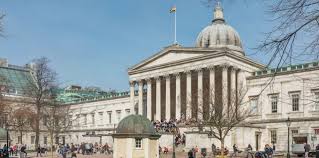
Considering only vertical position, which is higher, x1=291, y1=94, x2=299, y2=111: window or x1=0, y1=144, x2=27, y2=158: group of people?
x1=291, y1=94, x2=299, y2=111: window

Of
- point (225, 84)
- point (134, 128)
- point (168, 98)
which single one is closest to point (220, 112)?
point (225, 84)

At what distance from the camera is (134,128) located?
1503 inches

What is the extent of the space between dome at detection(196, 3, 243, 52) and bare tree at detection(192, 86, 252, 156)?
59.2 feet

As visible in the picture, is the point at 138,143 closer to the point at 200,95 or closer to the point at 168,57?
the point at 200,95

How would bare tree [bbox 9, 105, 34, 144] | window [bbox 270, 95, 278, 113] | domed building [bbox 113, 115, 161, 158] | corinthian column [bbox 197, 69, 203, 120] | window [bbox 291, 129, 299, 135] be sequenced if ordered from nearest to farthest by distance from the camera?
domed building [bbox 113, 115, 161, 158], corinthian column [bbox 197, 69, 203, 120], window [bbox 291, 129, 299, 135], window [bbox 270, 95, 278, 113], bare tree [bbox 9, 105, 34, 144]

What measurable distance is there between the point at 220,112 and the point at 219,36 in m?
32.3

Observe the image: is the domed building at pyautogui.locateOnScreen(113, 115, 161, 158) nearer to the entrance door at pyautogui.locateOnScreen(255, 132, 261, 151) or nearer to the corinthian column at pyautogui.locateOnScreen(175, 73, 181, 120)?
the entrance door at pyautogui.locateOnScreen(255, 132, 261, 151)

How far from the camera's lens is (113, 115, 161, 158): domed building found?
37.9 m

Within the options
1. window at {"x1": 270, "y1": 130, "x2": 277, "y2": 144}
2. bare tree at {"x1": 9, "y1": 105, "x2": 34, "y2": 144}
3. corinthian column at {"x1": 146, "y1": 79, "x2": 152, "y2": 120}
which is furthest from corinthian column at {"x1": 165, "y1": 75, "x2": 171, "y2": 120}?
bare tree at {"x1": 9, "y1": 105, "x2": 34, "y2": 144}

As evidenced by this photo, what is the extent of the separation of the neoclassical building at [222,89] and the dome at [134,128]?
2035cm

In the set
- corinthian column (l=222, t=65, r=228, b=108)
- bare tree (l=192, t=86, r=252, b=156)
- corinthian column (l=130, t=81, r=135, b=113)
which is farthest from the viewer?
corinthian column (l=130, t=81, r=135, b=113)

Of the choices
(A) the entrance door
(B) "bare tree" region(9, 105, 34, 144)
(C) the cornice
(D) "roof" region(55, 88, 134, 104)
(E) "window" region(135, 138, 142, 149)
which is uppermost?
(C) the cornice

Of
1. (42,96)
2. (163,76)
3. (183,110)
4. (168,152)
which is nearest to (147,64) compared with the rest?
(163,76)

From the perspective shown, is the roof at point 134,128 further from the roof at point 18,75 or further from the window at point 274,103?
the roof at point 18,75
